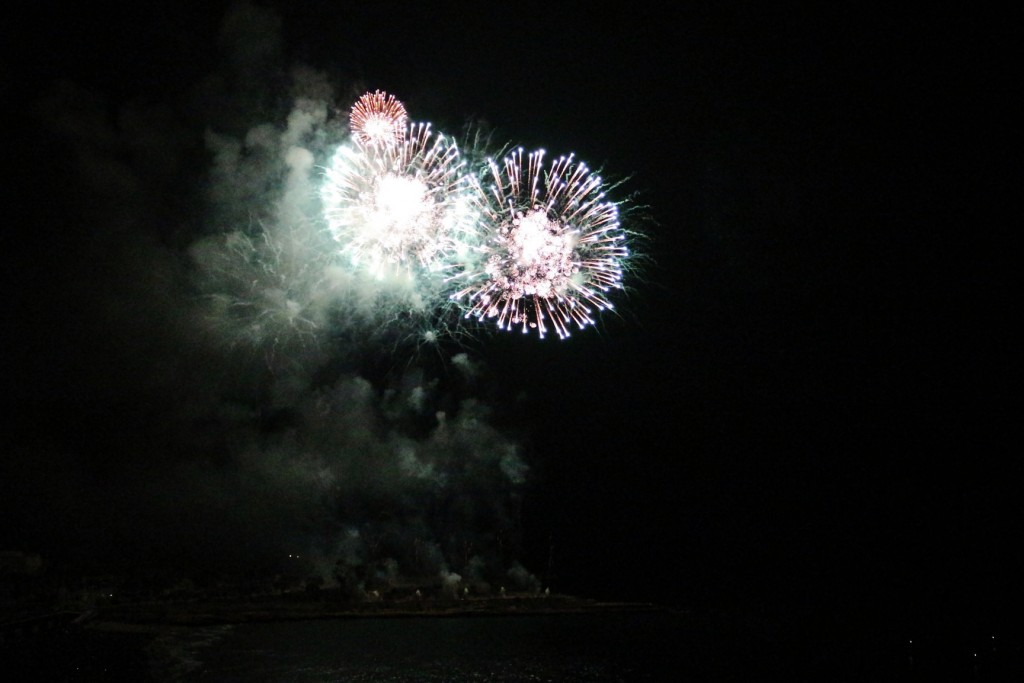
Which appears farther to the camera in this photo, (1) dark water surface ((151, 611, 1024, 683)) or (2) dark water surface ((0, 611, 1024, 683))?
(1) dark water surface ((151, 611, 1024, 683))

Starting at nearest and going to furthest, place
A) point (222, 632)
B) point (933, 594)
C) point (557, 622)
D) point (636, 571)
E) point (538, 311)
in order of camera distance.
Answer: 1. point (538, 311)
2. point (222, 632)
3. point (557, 622)
4. point (933, 594)
5. point (636, 571)

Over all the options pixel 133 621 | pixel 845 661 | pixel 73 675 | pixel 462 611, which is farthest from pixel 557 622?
pixel 73 675

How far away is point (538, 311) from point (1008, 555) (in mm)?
77416

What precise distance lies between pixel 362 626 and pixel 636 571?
58.4 meters

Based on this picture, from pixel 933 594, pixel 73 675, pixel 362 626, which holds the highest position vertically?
pixel 933 594

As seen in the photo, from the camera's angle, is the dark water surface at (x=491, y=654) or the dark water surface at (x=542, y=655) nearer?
the dark water surface at (x=491, y=654)

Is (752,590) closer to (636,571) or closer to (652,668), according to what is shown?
(636,571)

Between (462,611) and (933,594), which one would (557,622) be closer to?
(462,611)

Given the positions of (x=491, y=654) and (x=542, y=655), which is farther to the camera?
(x=491, y=654)

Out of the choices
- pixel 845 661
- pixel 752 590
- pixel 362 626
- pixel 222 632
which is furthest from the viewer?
pixel 752 590

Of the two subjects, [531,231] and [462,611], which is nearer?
[531,231]

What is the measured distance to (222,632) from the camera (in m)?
65.7

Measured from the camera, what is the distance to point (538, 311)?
1069 inches

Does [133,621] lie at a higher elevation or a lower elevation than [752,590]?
→ lower
